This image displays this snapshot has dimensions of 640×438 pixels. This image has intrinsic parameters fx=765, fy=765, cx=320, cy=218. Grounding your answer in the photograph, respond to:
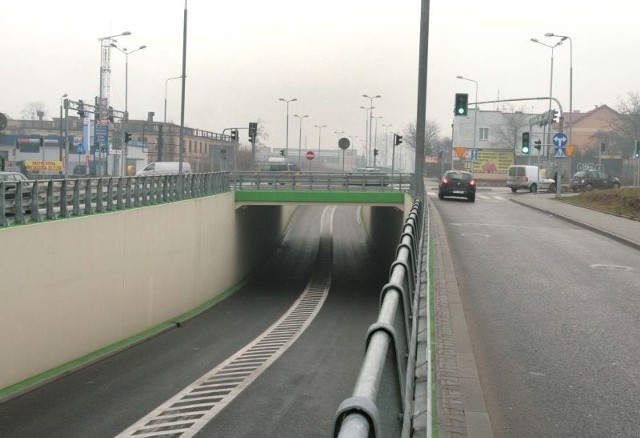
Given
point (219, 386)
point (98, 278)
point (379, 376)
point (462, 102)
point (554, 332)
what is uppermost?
point (462, 102)

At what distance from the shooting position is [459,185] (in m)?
41.9

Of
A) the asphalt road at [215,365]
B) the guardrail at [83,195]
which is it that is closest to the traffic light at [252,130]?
the asphalt road at [215,365]

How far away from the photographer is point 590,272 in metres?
16.8

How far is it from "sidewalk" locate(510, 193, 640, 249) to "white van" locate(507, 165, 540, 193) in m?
14.0

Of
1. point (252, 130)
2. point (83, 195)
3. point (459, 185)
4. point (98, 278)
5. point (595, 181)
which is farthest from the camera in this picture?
point (595, 181)

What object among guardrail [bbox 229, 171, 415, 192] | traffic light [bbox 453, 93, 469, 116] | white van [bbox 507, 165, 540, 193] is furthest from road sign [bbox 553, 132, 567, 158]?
white van [bbox 507, 165, 540, 193]

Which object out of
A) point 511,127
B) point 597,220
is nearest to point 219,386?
point 597,220

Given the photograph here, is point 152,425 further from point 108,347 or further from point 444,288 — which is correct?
point 108,347

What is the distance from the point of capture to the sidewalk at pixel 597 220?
24328 millimetres

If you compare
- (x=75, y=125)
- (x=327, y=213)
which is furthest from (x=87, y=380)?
(x=75, y=125)

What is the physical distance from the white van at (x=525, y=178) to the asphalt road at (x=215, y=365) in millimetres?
24342

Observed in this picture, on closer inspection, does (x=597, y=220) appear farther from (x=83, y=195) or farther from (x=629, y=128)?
(x=629, y=128)

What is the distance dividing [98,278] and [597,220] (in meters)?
19.4

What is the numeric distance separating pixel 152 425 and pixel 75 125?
95008mm
